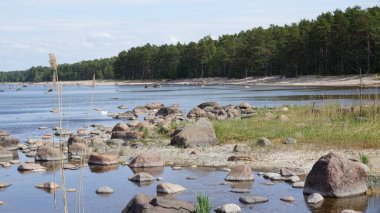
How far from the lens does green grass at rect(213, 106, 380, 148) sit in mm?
21453

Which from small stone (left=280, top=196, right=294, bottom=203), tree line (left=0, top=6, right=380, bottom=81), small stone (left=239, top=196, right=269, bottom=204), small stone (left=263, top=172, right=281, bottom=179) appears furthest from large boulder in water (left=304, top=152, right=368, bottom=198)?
tree line (left=0, top=6, right=380, bottom=81)

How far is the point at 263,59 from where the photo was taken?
12331cm

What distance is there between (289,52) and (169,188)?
10057 centimetres

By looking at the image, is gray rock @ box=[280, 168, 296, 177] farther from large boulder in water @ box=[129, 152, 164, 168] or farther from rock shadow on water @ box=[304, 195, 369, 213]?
large boulder in water @ box=[129, 152, 164, 168]

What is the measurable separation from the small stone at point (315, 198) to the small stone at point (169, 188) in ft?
11.9

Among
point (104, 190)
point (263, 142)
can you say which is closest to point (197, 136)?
point (263, 142)

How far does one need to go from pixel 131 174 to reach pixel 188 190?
352 centimetres

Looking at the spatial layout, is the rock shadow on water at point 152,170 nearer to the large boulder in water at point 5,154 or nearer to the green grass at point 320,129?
the green grass at point 320,129

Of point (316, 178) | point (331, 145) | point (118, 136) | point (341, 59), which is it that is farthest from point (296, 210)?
point (341, 59)

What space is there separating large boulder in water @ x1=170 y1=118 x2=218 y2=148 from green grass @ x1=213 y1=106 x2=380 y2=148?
78 cm

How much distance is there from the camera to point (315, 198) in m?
13.5

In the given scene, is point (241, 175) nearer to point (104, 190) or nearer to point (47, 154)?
point (104, 190)

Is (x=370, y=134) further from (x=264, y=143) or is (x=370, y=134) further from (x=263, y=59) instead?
(x=263, y=59)

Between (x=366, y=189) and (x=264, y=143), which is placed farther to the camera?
(x=264, y=143)
